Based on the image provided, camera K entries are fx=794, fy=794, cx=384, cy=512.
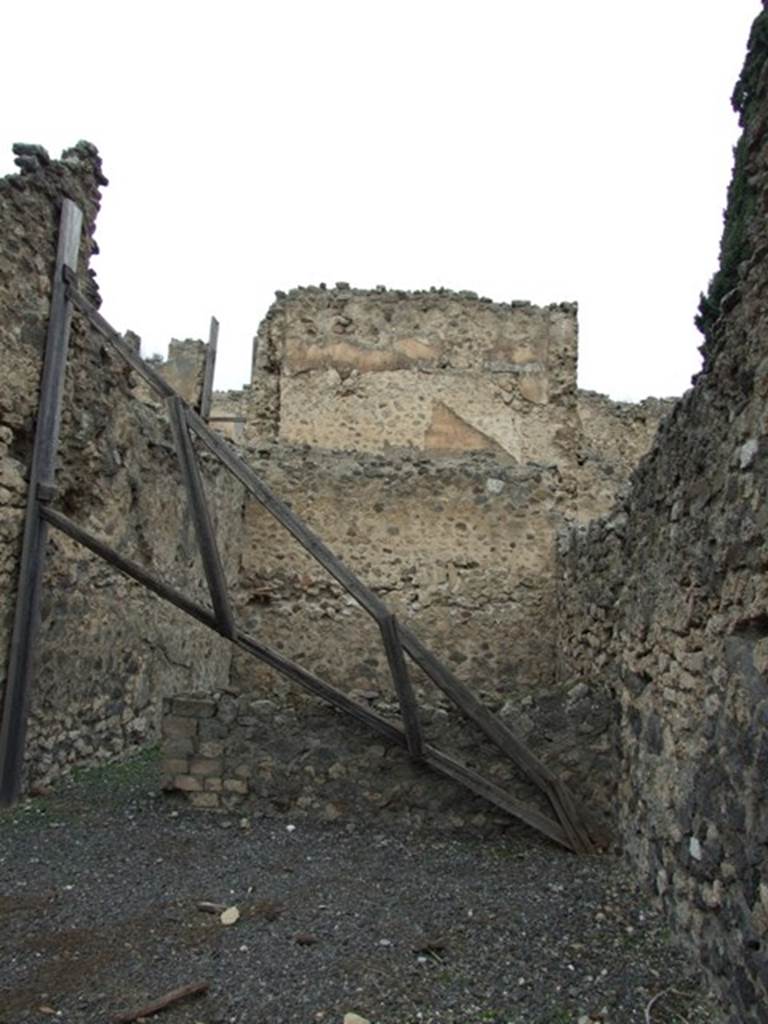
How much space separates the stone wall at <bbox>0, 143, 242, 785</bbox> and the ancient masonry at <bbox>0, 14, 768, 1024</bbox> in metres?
0.02

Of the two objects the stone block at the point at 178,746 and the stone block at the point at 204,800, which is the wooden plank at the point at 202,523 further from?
the stone block at the point at 204,800

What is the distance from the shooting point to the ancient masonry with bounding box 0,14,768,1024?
10.1 feet

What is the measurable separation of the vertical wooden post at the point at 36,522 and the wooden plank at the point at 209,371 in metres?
3.49

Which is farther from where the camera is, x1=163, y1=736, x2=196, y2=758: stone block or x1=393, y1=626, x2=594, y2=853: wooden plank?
x1=163, y1=736, x2=196, y2=758: stone block

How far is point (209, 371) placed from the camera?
9.87 m

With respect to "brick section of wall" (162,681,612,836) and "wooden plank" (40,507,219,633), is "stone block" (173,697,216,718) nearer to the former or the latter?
"brick section of wall" (162,681,612,836)

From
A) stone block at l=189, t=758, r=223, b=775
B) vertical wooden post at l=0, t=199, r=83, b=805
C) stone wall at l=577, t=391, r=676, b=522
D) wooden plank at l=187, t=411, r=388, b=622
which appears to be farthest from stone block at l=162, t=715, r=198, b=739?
stone wall at l=577, t=391, r=676, b=522

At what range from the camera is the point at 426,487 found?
10.1 m

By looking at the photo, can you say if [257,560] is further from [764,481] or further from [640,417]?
Result: [640,417]

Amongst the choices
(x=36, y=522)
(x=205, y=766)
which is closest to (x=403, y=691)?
(x=205, y=766)

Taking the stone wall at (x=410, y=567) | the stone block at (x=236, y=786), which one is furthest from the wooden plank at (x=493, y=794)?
the stone wall at (x=410, y=567)

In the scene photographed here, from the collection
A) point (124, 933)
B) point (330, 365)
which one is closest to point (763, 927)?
point (124, 933)

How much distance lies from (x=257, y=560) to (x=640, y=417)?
573 inches

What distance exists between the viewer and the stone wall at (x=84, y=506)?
5.61 meters
